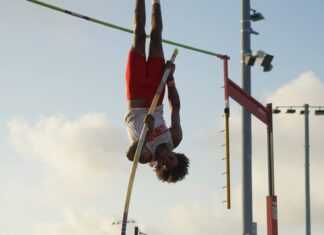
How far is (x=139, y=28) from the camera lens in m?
10.7

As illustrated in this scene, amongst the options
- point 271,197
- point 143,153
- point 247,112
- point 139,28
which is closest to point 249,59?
point 247,112

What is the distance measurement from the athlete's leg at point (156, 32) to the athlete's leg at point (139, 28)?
6.4 inches

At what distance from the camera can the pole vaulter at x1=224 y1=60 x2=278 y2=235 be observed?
1323cm

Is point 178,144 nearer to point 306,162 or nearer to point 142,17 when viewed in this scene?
point 142,17

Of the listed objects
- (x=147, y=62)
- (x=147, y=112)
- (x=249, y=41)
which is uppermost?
(x=249, y=41)

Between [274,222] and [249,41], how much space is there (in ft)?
9.36

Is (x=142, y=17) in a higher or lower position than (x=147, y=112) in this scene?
higher

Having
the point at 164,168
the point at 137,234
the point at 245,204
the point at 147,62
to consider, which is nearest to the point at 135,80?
the point at 147,62

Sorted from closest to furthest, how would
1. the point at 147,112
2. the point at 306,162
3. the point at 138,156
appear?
1. the point at 138,156
2. the point at 147,112
3. the point at 306,162

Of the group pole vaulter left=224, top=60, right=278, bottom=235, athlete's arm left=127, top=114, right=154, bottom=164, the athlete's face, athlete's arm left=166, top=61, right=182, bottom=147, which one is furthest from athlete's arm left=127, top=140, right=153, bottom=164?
pole vaulter left=224, top=60, right=278, bottom=235

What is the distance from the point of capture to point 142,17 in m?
10.8

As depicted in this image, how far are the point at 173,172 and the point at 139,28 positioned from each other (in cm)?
176

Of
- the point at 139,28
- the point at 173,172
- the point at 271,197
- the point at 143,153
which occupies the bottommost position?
the point at 173,172

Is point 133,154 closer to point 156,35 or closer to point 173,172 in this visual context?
point 173,172
